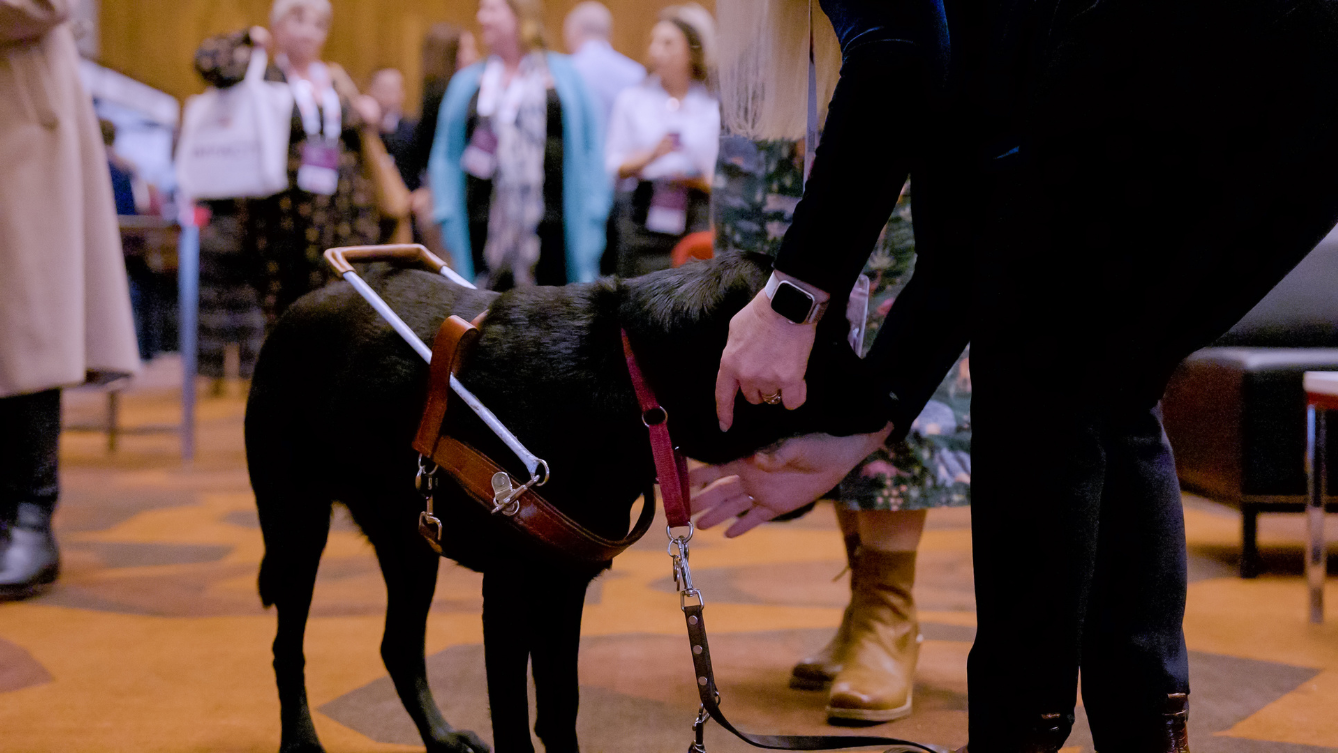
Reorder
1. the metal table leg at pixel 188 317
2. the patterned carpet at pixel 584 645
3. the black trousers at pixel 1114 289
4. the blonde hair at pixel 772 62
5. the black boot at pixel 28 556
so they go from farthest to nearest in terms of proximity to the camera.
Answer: the metal table leg at pixel 188 317, the black boot at pixel 28 556, the patterned carpet at pixel 584 645, the blonde hair at pixel 772 62, the black trousers at pixel 1114 289

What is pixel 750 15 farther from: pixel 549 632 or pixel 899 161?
pixel 549 632

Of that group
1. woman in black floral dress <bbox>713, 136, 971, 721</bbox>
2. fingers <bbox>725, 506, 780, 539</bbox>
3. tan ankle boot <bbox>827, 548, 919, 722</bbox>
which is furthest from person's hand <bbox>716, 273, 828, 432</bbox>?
tan ankle boot <bbox>827, 548, 919, 722</bbox>

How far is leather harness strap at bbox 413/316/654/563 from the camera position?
958mm

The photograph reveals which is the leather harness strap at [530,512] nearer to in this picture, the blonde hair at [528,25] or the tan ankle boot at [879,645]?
the tan ankle boot at [879,645]

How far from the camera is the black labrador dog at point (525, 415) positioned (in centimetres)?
99

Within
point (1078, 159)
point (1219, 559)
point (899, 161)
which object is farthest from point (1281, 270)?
point (1219, 559)

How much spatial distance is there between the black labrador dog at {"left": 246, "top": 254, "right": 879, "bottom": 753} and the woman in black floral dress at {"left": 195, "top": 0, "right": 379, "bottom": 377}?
7.12 feet

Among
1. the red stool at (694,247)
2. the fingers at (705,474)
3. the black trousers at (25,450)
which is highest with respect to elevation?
the red stool at (694,247)

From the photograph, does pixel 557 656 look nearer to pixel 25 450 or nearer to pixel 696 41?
pixel 25 450

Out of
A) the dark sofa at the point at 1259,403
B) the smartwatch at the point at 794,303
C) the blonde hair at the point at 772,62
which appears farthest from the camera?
the dark sofa at the point at 1259,403

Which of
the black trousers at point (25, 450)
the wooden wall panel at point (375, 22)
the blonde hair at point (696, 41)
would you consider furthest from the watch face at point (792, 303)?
the wooden wall panel at point (375, 22)

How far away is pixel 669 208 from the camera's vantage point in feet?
12.8

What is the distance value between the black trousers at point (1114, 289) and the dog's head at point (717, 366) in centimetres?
14

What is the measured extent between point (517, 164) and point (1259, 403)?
2.40 metres
